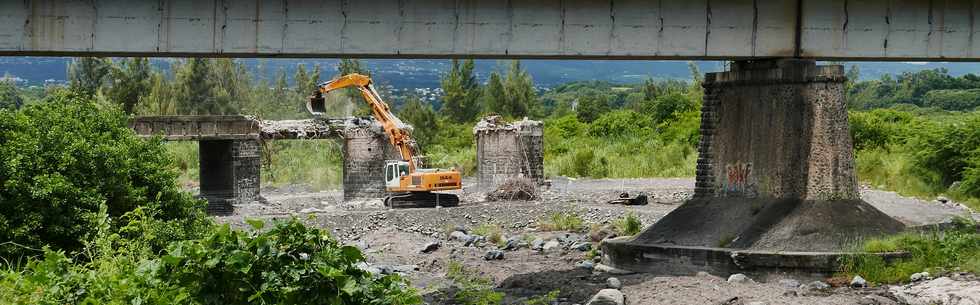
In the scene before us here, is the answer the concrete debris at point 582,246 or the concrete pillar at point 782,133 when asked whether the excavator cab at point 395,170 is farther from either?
the concrete pillar at point 782,133

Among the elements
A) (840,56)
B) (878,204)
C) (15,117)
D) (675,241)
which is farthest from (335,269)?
(878,204)

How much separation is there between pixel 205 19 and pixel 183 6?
1.20 ft

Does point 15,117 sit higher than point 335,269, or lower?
higher

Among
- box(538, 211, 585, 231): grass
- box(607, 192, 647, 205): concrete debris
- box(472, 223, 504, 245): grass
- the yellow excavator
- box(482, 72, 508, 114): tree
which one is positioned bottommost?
box(472, 223, 504, 245): grass

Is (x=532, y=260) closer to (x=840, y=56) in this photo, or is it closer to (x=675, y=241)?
(x=675, y=241)

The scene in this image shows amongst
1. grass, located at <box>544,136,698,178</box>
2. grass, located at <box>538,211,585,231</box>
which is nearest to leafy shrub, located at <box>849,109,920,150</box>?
grass, located at <box>544,136,698,178</box>

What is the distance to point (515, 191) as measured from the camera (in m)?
40.2

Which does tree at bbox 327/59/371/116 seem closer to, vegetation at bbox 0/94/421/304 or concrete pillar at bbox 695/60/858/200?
vegetation at bbox 0/94/421/304

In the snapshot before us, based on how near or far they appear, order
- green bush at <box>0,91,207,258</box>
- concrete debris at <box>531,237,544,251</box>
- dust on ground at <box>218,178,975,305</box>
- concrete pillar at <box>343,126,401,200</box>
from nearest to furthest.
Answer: green bush at <box>0,91,207,258</box>
dust on ground at <box>218,178,975,305</box>
concrete debris at <box>531,237,544,251</box>
concrete pillar at <box>343,126,401,200</box>

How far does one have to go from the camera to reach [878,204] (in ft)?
114

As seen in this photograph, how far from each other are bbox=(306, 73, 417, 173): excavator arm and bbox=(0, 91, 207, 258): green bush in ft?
59.3

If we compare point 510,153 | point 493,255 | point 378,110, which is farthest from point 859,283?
point 378,110

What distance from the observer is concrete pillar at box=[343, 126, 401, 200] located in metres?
43.5

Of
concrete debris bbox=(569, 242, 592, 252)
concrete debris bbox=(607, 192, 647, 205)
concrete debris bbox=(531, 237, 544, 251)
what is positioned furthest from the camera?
concrete debris bbox=(607, 192, 647, 205)
